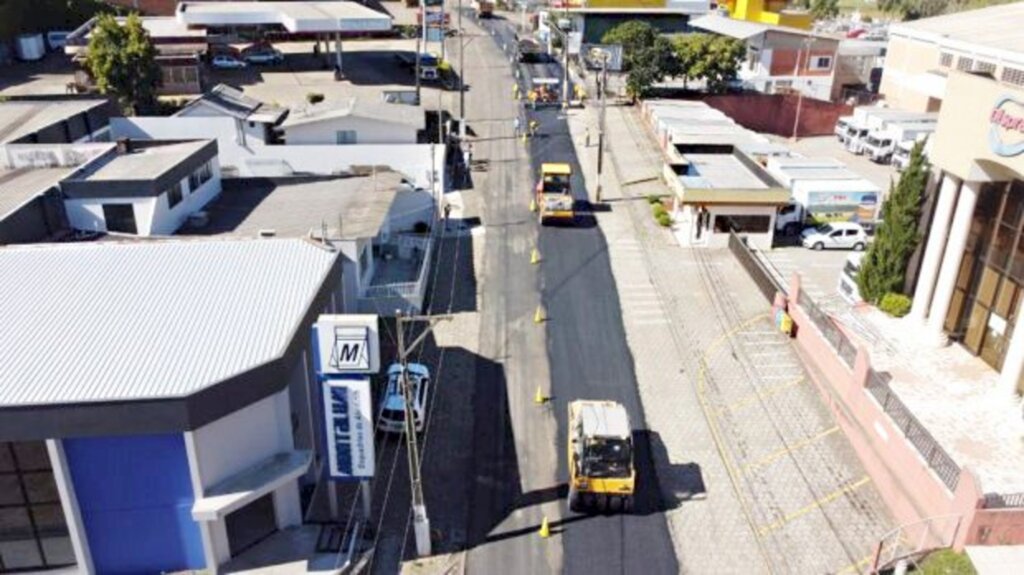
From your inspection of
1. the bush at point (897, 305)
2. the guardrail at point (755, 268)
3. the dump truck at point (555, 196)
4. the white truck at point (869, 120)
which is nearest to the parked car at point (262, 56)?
the dump truck at point (555, 196)

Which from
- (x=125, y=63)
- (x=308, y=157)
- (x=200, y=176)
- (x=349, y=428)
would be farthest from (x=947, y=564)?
(x=125, y=63)

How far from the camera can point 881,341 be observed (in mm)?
34688

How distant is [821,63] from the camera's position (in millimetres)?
85875

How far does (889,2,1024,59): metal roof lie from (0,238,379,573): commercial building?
29.3 metres

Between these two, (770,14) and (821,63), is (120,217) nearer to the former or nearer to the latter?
(821,63)

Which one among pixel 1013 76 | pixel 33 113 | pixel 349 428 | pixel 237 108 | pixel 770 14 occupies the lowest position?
pixel 349 428

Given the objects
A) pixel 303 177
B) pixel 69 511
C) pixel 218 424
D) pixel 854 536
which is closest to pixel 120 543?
pixel 69 511

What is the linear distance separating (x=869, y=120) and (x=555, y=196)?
3659cm

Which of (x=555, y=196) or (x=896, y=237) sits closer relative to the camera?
(x=896, y=237)

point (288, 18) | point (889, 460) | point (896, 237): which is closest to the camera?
point (889, 460)

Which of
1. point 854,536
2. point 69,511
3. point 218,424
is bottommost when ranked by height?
point 854,536

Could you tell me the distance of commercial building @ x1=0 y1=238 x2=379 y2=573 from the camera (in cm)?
2106

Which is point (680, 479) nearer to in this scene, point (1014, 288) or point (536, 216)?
point (1014, 288)

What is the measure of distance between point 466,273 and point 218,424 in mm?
23494
